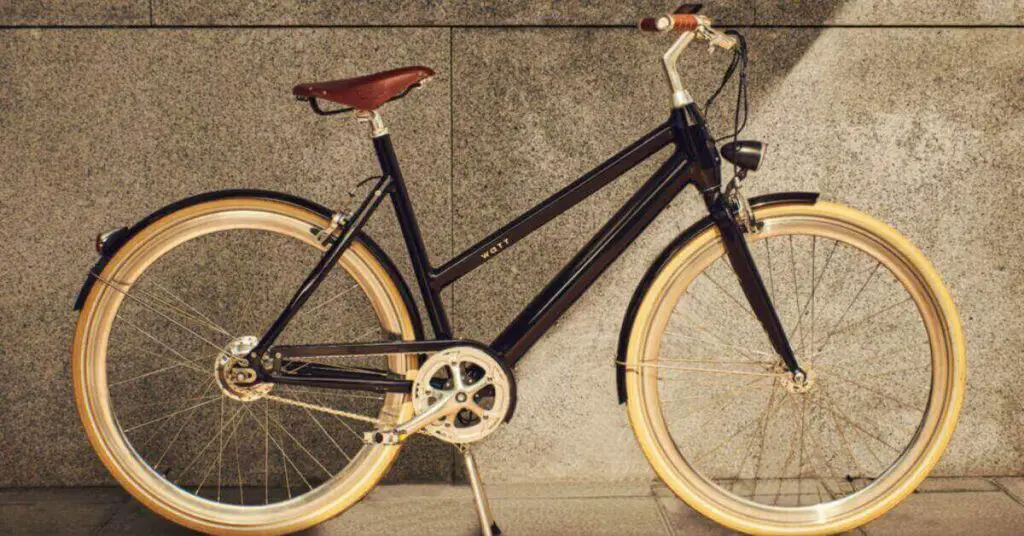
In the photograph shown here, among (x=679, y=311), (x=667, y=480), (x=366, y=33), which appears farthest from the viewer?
(x=679, y=311)

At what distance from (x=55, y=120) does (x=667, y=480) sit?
2583mm

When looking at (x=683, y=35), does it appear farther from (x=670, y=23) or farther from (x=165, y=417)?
(x=165, y=417)

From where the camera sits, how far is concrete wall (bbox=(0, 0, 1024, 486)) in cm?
338

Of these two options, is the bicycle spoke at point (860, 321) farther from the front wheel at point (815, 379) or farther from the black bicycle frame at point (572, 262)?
the black bicycle frame at point (572, 262)

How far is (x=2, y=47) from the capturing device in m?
3.39

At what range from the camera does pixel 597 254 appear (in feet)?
9.52

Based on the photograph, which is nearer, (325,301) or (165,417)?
(325,301)

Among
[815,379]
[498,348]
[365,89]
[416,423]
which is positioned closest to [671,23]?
[365,89]

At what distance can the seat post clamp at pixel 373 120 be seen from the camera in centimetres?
274

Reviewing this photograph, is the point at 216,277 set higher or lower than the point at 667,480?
higher

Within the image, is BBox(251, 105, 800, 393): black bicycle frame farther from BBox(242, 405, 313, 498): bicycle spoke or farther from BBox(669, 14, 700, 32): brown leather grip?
BBox(242, 405, 313, 498): bicycle spoke

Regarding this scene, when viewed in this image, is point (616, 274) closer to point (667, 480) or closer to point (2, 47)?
point (667, 480)

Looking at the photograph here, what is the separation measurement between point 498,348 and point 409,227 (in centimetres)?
49

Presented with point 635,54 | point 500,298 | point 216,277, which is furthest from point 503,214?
point 216,277
